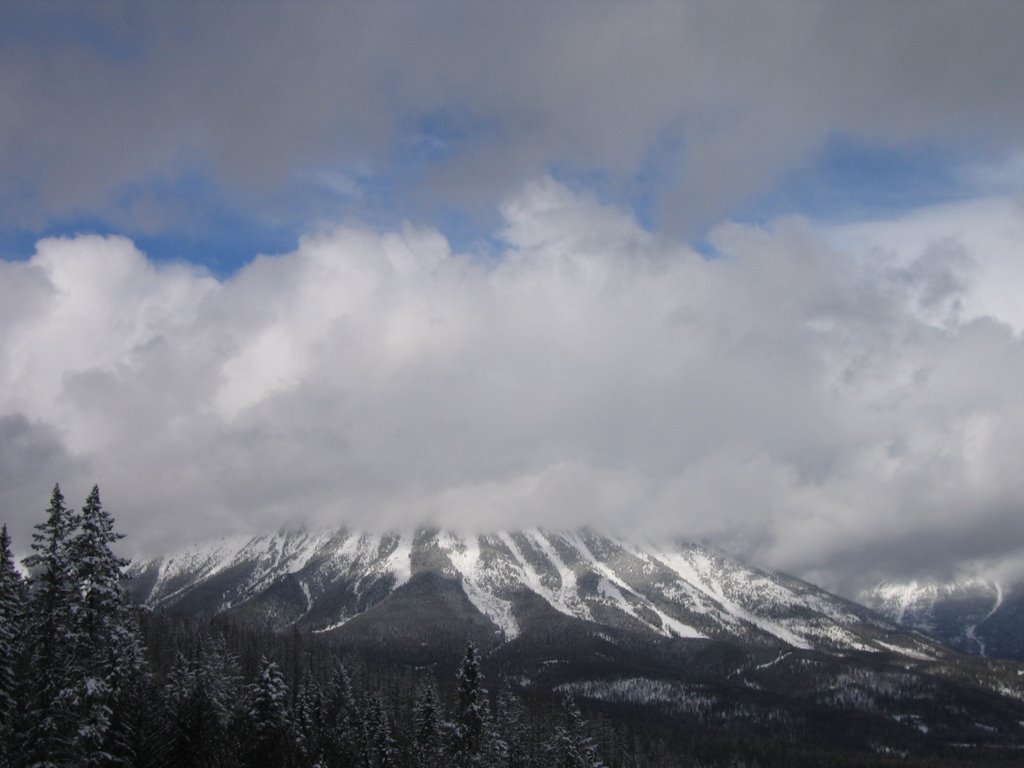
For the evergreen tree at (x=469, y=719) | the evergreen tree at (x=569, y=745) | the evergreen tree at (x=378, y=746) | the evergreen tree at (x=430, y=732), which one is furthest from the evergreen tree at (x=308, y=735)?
the evergreen tree at (x=569, y=745)

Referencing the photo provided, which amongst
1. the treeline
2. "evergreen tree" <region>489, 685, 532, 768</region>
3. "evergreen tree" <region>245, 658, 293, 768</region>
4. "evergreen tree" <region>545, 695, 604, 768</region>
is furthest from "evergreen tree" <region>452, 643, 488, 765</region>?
"evergreen tree" <region>489, 685, 532, 768</region>

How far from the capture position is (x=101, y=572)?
3516cm

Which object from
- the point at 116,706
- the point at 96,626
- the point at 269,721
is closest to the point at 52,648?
the point at 96,626

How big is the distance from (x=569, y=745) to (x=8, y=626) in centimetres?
5317

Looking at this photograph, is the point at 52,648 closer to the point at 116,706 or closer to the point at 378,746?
the point at 116,706

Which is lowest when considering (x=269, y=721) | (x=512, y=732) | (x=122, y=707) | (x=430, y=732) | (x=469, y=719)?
(x=512, y=732)

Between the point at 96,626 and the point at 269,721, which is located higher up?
the point at 96,626

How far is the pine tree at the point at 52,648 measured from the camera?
34031mm

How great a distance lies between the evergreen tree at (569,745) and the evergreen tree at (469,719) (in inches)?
522

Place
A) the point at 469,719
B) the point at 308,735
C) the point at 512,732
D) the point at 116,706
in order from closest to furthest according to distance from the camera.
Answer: the point at 116,706 → the point at 469,719 → the point at 308,735 → the point at 512,732

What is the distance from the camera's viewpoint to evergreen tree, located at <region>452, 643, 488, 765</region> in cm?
6438

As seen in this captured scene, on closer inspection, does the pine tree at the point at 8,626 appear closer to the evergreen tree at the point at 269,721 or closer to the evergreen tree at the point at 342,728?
the evergreen tree at the point at 269,721

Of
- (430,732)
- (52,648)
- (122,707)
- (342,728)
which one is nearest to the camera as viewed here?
(52,648)

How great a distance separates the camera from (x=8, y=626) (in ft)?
121
